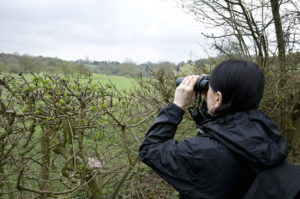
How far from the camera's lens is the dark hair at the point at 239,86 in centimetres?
107

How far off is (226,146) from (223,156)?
46 millimetres

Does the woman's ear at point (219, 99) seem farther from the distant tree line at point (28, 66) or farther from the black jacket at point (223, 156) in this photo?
the distant tree line at point (28, 66)

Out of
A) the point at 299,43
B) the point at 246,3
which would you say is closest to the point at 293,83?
the point at 299,43

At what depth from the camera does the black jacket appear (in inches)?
38.5

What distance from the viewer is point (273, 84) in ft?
13.2

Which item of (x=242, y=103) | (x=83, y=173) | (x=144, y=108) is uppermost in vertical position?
(x=242, y=103)

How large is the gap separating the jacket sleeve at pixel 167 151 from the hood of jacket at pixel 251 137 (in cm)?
18

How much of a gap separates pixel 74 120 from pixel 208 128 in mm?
1804

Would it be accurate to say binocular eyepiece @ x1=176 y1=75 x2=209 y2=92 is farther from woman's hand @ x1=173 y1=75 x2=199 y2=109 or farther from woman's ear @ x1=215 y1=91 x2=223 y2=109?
woman's ear @ x1=215 y1=91 x2=223 y2=109

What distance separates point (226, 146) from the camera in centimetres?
102

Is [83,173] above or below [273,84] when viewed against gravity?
below

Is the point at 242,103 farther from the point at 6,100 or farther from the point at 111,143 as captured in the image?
the point at 111,143

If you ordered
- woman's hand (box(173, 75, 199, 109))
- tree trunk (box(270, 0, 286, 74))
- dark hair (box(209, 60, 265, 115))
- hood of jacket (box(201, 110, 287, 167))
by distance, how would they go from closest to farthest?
hood of jacket (box(201, 110, 287, 167)), dark hair (box(209, 60, 265, 115)), woman's hand (box(173, 75, 199, 109)), tree trunk (box(270, 0, 286, 74))

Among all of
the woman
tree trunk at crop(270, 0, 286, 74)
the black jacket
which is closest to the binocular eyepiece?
the woman
